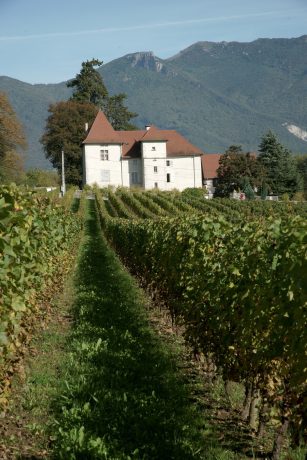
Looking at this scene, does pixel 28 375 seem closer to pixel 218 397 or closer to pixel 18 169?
pixel 218 397

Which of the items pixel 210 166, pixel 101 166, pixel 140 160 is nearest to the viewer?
pixel 101 166

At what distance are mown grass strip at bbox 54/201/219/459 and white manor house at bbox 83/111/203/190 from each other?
69653 mm

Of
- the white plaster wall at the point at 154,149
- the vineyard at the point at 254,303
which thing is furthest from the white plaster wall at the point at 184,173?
the vineyard at the point at 254,303

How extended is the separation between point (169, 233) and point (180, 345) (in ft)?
8.20

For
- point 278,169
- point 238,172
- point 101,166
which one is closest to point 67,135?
point 101,166

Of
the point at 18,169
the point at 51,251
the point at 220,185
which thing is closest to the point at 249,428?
the point at 51,251

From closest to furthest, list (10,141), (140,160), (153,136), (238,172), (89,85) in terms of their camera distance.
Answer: (10,141), (238,172), (153,136), (140,160), (89,85)

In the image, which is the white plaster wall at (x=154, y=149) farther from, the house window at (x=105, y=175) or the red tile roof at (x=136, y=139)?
the house window at (x=105, y=175)

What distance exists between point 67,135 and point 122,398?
3109 inches

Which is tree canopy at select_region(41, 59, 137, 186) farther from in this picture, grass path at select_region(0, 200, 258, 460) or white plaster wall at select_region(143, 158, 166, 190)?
grass path at select_region(0, 200, 258, 460)

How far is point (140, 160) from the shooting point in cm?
8262

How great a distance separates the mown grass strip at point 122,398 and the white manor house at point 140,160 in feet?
229

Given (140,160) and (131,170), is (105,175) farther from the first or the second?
(140,160)

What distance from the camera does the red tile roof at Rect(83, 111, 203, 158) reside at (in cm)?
8175
